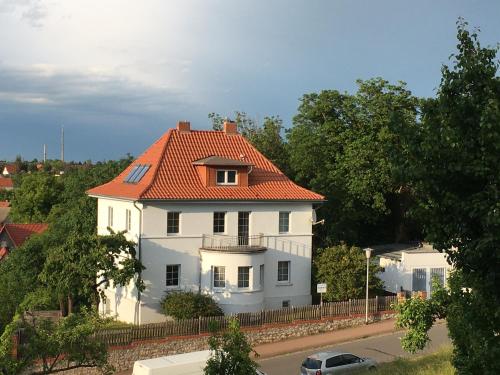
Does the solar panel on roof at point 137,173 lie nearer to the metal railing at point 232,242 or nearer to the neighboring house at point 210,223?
the neighboring house at point 210,223

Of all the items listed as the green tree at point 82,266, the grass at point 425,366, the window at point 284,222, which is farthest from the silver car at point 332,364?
the window at point 284,222

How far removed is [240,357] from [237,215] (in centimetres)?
1816

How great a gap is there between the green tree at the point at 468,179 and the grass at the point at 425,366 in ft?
22.5

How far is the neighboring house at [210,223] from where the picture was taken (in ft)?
96.9

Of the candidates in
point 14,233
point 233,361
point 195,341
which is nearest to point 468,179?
point 233,361

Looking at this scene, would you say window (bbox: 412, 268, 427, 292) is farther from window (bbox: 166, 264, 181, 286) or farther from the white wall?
window (bbox: 166, 264, 181, 286)

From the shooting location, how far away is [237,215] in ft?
103

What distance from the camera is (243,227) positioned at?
104 ft

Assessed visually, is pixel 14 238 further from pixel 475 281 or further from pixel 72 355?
pixel 475 281

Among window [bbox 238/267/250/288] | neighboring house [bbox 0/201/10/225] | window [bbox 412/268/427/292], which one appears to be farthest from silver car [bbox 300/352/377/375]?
neighboring house [bbox 0/201/10/225]

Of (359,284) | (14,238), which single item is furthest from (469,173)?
(14,238)

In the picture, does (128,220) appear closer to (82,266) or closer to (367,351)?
(82,266)

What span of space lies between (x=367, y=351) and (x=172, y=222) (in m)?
11.3

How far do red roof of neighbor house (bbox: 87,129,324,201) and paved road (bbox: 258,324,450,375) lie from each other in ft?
28.4
